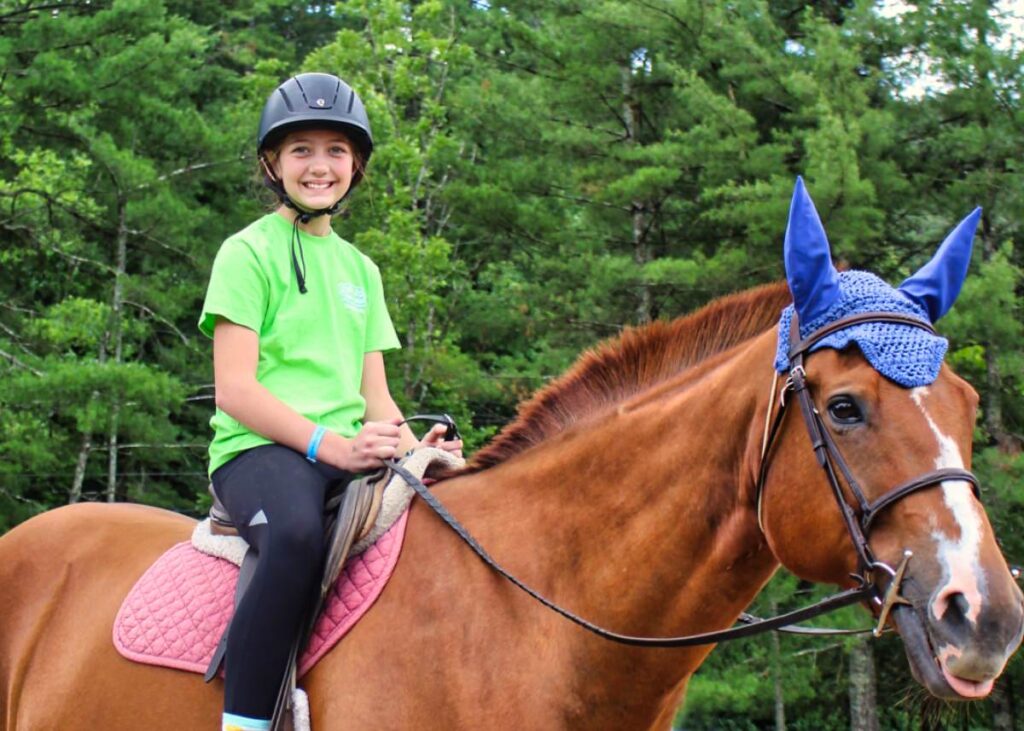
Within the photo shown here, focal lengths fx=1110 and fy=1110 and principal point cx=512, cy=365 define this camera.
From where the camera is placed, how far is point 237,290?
340 centimetres

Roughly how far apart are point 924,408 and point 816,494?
0.33 m

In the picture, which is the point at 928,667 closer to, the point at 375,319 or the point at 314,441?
the point at 314,441

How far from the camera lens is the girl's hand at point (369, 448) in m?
3.30

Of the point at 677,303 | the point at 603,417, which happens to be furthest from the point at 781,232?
the point at 603,417

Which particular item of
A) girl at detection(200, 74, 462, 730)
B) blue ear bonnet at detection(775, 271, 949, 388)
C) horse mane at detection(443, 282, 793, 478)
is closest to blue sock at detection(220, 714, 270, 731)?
girl at detection(200, 74, 462, 730)

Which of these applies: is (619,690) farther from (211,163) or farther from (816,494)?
(211,163)

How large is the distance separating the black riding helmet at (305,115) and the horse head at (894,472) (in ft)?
5.30

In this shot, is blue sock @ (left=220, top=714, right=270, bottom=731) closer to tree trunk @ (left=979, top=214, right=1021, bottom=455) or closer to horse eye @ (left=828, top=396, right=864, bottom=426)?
horse eye @ (left=828, top=396, right=864, bottom=426)

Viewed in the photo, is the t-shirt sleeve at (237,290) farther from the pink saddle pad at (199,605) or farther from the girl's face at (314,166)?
the pink saddle pad at (199,605)

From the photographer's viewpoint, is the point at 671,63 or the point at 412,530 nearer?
the point at 412,530

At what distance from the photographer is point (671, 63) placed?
49.8 feet

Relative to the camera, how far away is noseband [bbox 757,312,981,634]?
8.30ft

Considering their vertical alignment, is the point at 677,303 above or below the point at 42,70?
below

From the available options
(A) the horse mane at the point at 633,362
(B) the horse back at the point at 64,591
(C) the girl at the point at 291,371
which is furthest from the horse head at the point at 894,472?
(B) the horse back at the point at 64,591
